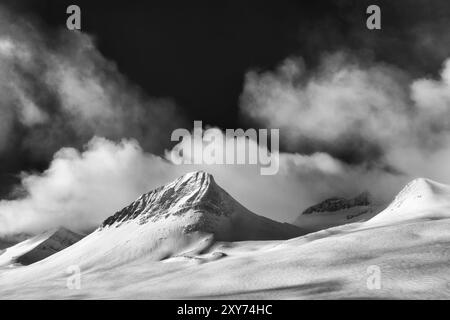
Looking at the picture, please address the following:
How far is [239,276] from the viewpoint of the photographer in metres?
90.9

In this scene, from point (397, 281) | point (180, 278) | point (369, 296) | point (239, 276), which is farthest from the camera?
point (180, 278)

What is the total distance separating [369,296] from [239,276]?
4268 cm

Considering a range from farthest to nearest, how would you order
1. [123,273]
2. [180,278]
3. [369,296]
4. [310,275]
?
1. [123,273]
2. [180,278]
3. [310,275]
4. [369,296]

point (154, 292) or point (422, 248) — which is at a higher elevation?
point (422, 248)

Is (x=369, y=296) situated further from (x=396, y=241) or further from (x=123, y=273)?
(x=123, y=273)

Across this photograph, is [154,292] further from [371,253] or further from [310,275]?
[371,253]

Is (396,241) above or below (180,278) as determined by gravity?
above
